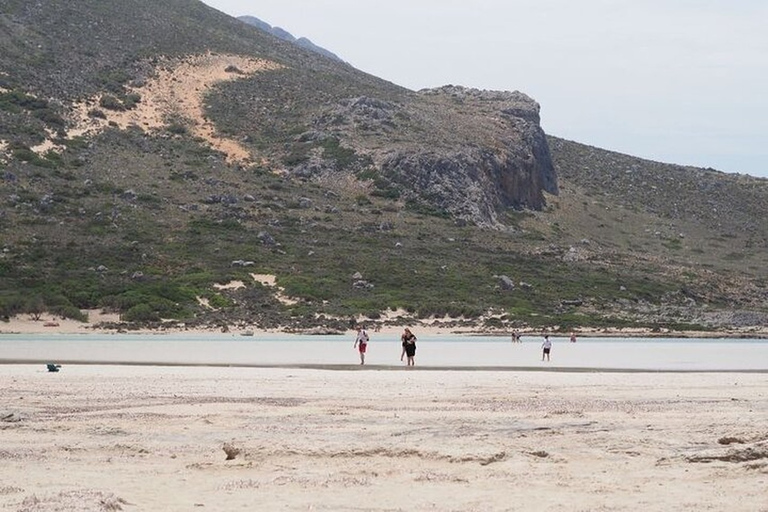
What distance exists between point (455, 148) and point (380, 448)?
83996 millimetres

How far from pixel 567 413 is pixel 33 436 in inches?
326

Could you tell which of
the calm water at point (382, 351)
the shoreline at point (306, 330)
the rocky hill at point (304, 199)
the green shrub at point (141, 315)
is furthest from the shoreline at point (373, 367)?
the rocky hill at point (304, 199)

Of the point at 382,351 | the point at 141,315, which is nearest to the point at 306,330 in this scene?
the point at 141,315

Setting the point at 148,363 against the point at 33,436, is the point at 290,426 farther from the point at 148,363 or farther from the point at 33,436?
the point at 148,363

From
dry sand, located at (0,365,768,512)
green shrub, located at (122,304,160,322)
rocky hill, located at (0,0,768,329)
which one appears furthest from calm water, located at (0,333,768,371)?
dry sand, located at (0,365,768,512)

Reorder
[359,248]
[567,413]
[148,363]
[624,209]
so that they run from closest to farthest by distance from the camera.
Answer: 1. [567,413]
2. [148,363]
3. [359,248]
4. [624,209]

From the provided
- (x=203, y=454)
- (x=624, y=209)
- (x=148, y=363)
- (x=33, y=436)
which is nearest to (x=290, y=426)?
(x=203, y=454)

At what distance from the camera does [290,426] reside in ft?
56.0

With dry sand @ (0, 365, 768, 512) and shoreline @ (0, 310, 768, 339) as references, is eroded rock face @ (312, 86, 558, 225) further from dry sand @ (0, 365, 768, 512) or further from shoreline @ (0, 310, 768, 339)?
dry sand @ (0, 365, 768, 512)

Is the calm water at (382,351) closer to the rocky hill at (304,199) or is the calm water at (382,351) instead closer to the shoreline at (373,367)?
the shoreline at (373,367)

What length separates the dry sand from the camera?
12.1 meters

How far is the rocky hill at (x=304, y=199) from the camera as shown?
6312 cm

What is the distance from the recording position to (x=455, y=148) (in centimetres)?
9781

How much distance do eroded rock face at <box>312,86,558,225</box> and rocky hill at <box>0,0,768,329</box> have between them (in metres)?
0.25
